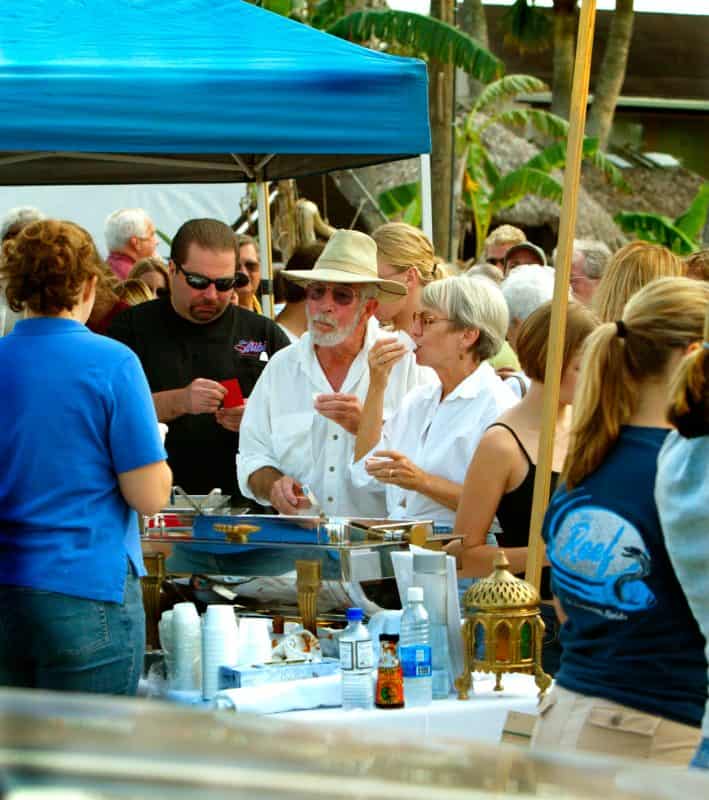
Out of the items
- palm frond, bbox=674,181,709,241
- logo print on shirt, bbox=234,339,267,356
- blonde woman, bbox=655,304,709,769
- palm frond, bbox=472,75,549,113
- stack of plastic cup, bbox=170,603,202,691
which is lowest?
palm frond, bbox=674,181,709,241

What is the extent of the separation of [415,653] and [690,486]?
3.78 ft

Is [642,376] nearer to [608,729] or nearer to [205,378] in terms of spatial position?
[608,729]

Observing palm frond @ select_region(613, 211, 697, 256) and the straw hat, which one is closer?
the straw hat

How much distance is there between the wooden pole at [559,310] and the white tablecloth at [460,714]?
27 cm

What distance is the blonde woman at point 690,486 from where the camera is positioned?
190 cm

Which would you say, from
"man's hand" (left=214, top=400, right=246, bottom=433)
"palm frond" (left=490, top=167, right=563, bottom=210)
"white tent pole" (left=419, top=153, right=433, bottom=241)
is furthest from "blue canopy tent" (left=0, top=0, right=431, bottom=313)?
"palm frond" (left=490, top=167, right=563, bottom=210)

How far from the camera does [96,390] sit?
280 centimetres

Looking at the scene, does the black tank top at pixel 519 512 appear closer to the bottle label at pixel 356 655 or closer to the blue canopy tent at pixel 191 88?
the bottle label at pixel 356 655

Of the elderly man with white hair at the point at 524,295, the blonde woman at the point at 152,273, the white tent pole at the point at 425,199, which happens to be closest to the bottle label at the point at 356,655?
the elderly man with white hair at the point at 524,295

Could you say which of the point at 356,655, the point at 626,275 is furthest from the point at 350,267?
the point at 356,655

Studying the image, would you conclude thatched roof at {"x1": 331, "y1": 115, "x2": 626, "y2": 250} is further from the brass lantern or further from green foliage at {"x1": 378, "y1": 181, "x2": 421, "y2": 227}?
the brass lantern

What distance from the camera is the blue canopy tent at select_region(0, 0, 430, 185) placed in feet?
12.8

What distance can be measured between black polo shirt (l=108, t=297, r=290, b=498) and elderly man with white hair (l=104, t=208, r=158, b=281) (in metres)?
2.40

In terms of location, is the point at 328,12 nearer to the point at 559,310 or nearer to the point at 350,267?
the point at 350,267
